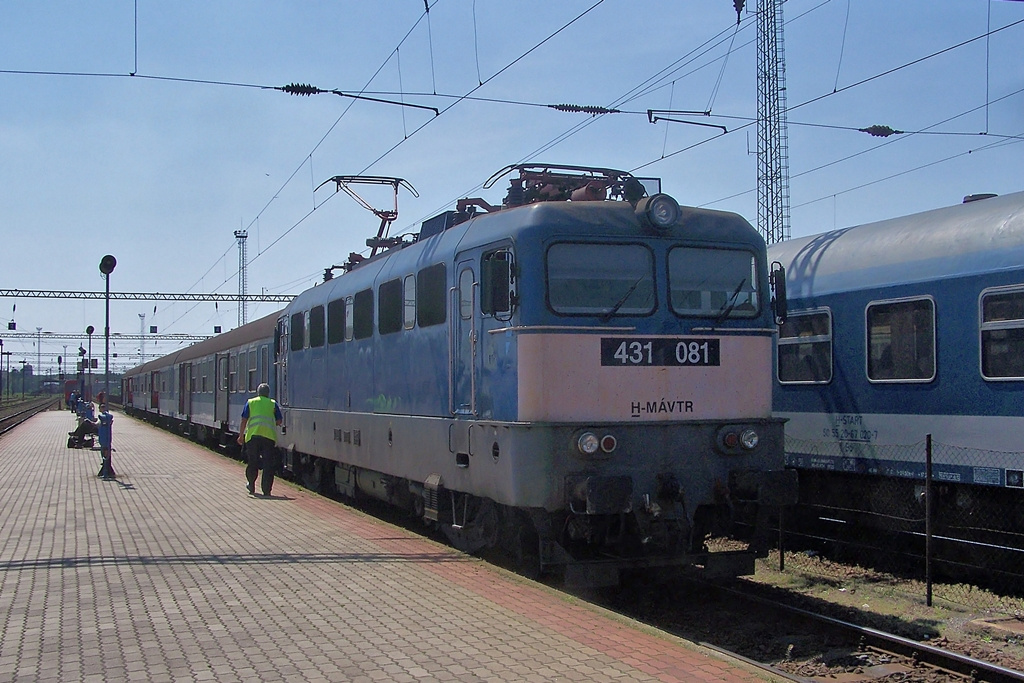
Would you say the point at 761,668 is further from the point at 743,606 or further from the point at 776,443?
the point at 776,443

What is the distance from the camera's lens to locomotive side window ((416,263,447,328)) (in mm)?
9969

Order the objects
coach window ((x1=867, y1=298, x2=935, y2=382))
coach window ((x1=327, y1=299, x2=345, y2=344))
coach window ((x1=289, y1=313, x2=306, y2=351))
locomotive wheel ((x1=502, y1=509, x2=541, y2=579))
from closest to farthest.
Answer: locomotive wheel ((x1=502, y1=509, x2=541, y2=579)) < coach window ((x1=867, y1=298, x2=935, y2=382)) < coach window ((x1=327, y1=299, x2=345, y2=344)) < coach window ((x1=289, y1=313, x2=306, y2=351))

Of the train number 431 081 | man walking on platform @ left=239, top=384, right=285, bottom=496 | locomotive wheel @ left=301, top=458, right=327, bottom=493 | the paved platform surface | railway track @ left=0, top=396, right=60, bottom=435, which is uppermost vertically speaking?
the train number 431 081

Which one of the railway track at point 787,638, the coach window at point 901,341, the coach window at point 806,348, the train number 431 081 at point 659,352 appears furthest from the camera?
the coach window at point 806,348

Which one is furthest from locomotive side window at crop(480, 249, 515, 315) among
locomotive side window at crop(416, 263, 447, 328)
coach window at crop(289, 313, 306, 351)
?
coach window at crop(289, 313, 306, 351)

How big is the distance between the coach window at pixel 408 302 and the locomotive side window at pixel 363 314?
4.24 ft

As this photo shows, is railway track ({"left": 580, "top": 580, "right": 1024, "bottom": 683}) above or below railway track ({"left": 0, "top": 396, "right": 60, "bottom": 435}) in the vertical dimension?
below

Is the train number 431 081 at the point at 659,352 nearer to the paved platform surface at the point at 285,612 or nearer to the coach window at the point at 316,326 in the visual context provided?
the paved platform surface at the point at 285,612

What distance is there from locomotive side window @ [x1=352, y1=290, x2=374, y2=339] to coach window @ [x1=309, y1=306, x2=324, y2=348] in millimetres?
1811

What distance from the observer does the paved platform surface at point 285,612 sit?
19.3ft

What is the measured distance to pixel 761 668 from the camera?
6.02 m

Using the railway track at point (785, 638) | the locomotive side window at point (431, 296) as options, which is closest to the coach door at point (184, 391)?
the locomotive side window at point (431, 296)

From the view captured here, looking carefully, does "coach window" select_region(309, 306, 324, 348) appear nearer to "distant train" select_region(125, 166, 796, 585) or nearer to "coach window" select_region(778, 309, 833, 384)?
"distant train" select_region(125, 166, 796, 585)

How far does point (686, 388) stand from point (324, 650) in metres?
3.85
